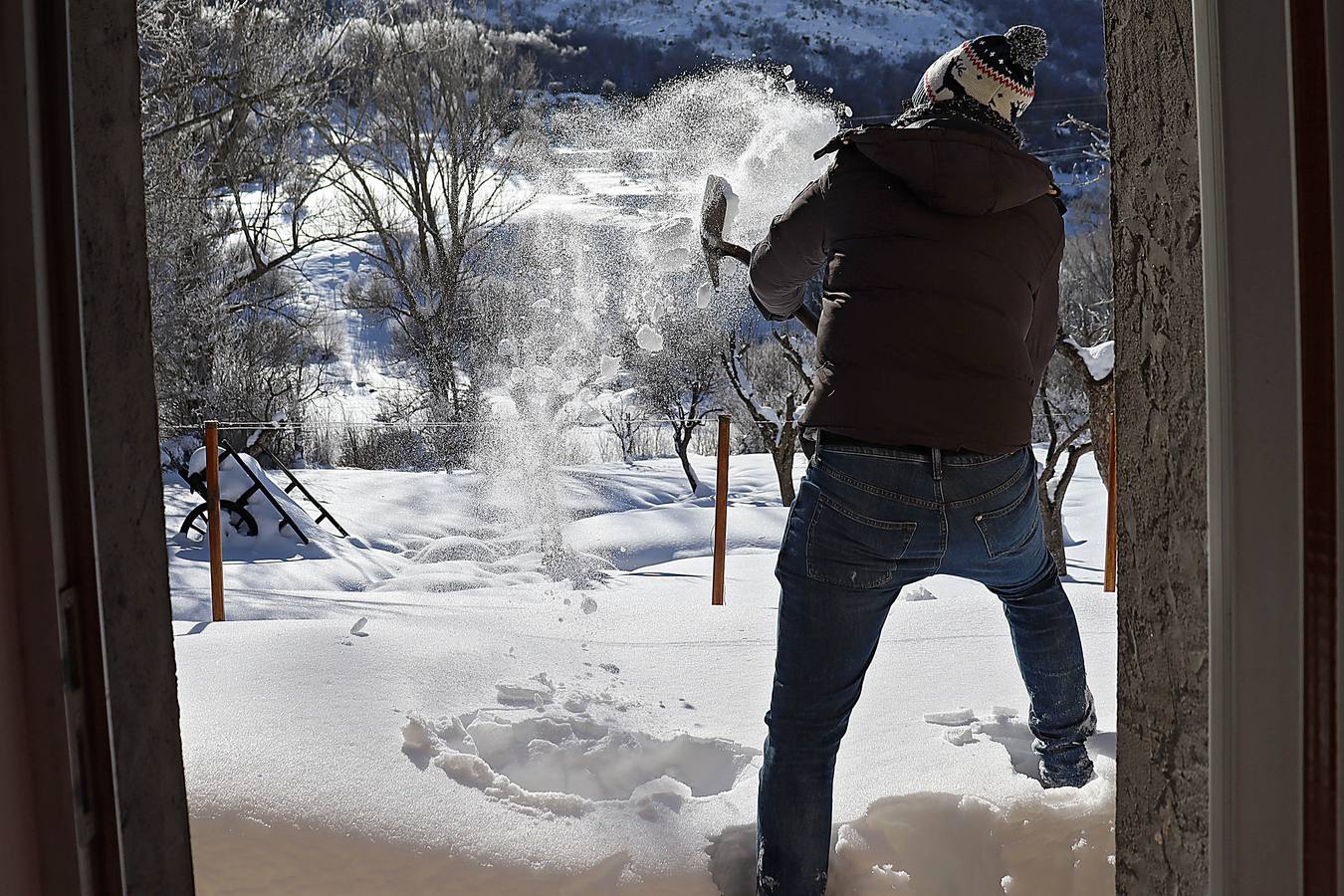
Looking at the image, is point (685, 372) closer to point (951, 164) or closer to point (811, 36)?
point (951, 164)

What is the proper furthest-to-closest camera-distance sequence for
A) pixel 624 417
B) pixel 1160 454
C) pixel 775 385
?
pixel 624 417, pixel 775 385, pixel 1160 454

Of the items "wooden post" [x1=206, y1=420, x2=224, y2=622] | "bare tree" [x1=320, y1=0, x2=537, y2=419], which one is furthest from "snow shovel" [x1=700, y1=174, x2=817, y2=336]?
"bare tree" [x1=320, y1=0, x2=537, y2=419]

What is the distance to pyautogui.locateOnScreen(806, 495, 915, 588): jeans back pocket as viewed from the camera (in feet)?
4.91

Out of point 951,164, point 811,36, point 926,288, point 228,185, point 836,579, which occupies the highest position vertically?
point 811,36

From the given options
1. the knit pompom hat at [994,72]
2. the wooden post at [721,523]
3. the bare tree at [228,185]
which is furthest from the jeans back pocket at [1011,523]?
the bare tree at [228,185]

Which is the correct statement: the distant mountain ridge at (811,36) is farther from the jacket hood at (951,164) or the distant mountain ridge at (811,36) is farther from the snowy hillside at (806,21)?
the jacket hood at (951,164)

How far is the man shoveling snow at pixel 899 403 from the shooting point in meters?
1.50

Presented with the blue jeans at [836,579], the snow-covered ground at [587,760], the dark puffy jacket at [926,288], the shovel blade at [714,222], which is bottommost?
the snow-covered ground at [587,760]

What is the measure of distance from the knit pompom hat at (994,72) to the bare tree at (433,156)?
15.5m

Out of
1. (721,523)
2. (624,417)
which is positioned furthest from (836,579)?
(624,417)

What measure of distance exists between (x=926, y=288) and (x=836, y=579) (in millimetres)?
483

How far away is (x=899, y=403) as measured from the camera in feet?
4.92

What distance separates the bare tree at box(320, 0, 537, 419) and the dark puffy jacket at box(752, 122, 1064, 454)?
15.5 meters
